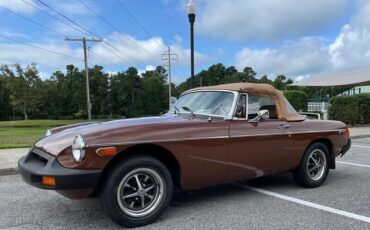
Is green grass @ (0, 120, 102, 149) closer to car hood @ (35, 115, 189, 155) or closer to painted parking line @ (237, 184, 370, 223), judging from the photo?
car hood @ (35, 115, 189, 155)

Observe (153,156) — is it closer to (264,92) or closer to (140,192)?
(140,192)

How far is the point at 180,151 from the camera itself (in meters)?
4.97

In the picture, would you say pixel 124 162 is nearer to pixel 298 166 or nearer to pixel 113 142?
pixel 113 142

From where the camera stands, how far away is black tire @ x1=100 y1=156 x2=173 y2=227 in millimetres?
4496

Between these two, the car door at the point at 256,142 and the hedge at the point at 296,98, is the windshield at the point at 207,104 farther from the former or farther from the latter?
the hedge at the point at 296,98

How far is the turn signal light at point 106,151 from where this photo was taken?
14.5ft

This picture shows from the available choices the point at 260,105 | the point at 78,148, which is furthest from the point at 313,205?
the point at 78,148

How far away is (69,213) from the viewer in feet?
17.2

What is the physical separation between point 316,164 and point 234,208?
2058mm

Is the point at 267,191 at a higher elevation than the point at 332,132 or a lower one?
lower

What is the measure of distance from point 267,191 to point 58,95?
85.6 meters

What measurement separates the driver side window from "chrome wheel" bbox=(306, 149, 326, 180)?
38.9 inches

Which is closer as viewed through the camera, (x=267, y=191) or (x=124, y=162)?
(x=124, y=162)

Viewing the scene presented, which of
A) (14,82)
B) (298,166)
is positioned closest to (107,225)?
(298,166)
